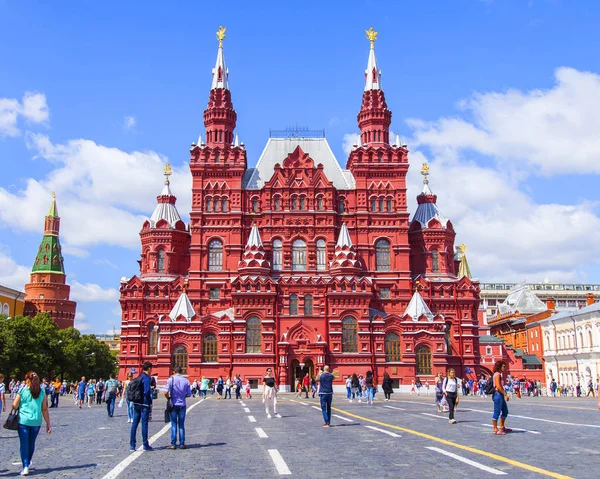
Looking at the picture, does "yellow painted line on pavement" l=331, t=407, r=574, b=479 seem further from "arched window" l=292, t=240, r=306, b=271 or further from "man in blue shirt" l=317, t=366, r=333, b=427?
"arched window" l=292, t=240, r=306, b=271

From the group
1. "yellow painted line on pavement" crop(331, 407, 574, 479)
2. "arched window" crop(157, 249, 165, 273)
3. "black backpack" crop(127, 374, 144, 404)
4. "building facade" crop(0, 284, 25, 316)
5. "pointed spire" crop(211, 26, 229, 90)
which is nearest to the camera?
"yellow painted line on pavement" crop(331, 407, 574, 479)

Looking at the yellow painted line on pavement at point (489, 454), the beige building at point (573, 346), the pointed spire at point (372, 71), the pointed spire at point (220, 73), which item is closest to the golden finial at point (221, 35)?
the pointed spire at point (220, 73)

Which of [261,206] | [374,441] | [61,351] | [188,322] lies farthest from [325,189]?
[374,441]

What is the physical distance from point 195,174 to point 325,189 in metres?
14.1

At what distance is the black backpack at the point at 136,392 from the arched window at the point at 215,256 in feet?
177

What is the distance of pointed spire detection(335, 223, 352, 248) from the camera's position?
223ft

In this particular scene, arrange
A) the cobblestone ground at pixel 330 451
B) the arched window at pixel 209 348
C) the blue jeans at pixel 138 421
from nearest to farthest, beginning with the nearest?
the cobblestone ground at pixel 330 451
the blue jeans at pixel 138 421
the arched window at pixel 209 348

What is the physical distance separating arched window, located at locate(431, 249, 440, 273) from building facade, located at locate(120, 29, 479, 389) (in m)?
0.11

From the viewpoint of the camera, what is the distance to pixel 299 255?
230 feet

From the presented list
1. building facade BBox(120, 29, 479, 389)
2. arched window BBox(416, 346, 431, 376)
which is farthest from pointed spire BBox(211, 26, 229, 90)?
arched window BBox(416, 346, 431, 376)

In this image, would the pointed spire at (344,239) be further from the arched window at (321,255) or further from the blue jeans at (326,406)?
the blue jeans at (326,406)

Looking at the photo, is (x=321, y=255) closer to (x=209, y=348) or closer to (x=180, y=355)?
(x=209, y=348)

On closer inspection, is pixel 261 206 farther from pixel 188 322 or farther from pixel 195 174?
pixel 188 322

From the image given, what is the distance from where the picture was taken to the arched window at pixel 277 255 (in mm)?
69625
